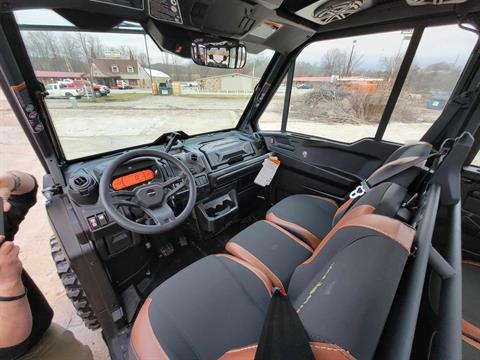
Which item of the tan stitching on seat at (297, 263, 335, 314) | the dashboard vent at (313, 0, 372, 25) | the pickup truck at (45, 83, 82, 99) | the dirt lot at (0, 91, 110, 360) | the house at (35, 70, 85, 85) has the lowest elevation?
the dirt lot at (0, 91, 110, 360)

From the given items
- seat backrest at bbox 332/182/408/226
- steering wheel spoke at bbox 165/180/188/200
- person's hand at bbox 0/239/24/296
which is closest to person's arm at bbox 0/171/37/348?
person's hand at bbox 0/239/24/296

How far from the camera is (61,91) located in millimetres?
1168

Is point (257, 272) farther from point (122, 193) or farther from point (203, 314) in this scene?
point (122, 193)

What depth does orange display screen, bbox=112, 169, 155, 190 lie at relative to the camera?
1.21 metres

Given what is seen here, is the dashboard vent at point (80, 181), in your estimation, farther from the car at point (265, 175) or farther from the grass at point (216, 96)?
the grass at point (216, 96)

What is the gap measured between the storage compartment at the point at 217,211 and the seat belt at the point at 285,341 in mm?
1273

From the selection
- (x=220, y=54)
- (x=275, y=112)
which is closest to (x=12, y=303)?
(x=220, y=54)

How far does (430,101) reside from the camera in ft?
5.35

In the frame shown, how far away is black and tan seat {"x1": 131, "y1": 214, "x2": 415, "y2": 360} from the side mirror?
142 cm

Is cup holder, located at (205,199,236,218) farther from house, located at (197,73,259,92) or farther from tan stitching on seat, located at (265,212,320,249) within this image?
house, located at (197,73,259,92)

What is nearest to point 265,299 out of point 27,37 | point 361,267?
point 361,267

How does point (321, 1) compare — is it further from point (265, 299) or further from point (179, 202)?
point (265, 299)

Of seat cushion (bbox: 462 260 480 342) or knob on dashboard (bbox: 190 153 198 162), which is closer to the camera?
seat cushion (bbox: 462 260 480 342)

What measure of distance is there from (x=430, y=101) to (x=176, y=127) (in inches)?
81.1
